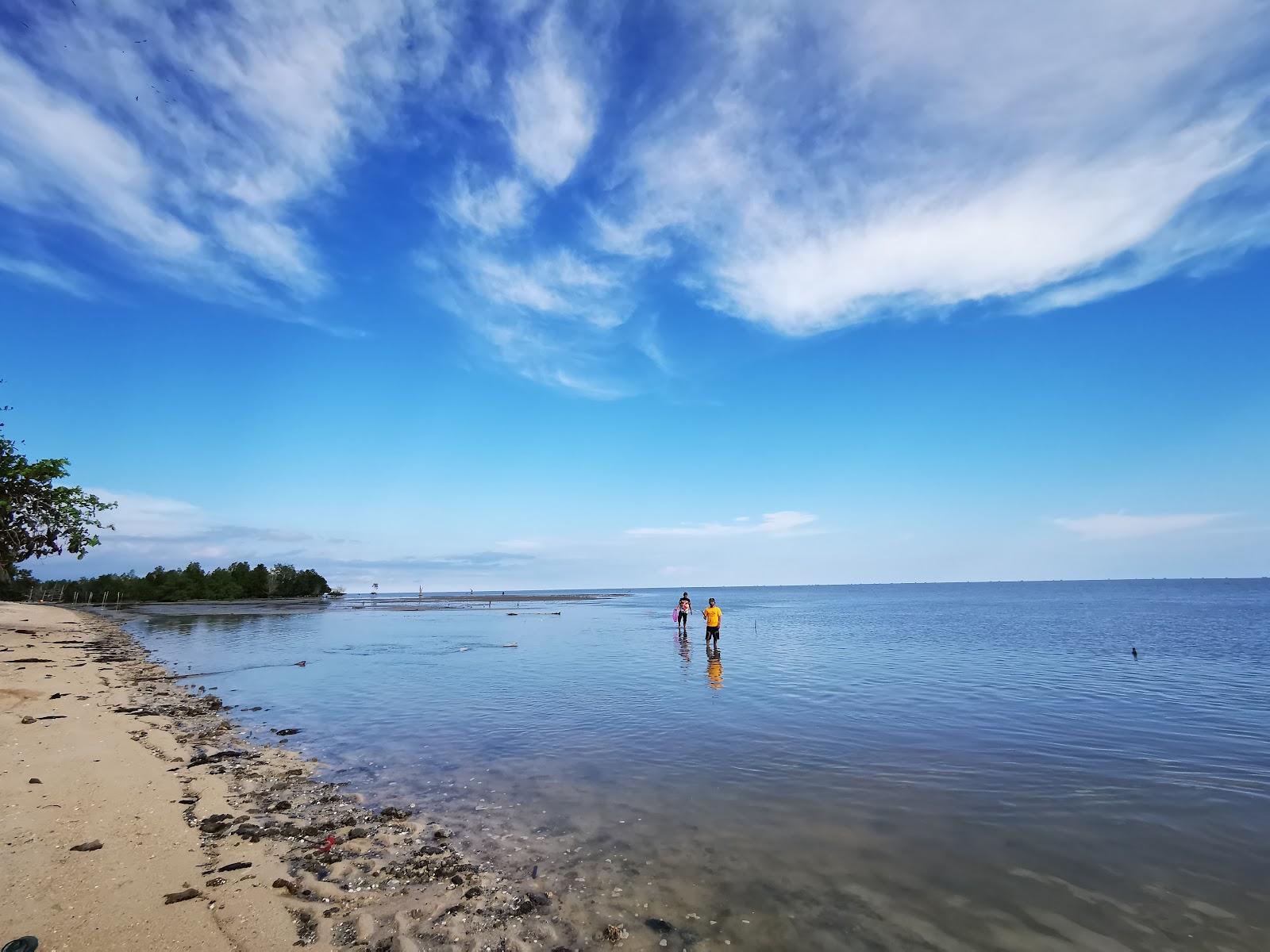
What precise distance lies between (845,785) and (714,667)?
1620 cm

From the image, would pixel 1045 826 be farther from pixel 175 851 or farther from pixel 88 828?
pixel 88 828

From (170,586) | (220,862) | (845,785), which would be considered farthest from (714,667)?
(170,586)

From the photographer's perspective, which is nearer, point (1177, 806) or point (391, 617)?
point (1177, 806)

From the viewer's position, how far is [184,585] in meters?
129

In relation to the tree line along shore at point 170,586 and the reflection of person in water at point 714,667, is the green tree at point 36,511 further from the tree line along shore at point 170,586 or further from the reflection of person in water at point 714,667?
the tree line along shore at point 170,586

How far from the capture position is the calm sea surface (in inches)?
269

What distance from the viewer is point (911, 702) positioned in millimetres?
18812

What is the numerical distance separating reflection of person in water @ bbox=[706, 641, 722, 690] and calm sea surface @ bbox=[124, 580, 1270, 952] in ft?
0.87

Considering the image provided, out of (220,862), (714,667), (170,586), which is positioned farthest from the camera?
(170,586)

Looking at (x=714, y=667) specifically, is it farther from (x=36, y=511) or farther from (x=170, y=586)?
(x=170, y=586)

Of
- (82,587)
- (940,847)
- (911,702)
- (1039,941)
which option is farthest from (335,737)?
(82,587)

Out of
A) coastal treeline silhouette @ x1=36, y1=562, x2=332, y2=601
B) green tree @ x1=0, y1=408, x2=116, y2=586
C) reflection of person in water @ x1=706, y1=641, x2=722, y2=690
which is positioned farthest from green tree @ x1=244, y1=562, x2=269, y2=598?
reflection of person in water @ x1=706, y1=641, x2=722, y2=690

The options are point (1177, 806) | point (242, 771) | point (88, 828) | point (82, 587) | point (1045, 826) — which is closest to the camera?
point (88, 828)

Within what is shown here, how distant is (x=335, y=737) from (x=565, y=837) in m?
9.35
